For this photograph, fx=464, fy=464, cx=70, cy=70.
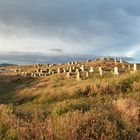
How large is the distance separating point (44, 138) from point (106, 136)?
1.60 meters

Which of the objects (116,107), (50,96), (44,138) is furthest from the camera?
(50,96)

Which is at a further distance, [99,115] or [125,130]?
[99,115]

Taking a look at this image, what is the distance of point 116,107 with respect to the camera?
1695 centimetres

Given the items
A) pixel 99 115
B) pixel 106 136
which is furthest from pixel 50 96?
pixel 106 136

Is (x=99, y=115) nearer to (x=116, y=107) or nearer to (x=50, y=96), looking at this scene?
(x=116, y=107)

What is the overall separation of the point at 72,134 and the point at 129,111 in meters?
3.98

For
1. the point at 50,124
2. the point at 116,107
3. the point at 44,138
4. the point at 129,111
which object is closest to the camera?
the point at 44,138

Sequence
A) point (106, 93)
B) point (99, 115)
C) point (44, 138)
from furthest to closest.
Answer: point (106, 93), point (99, 115), point (44, 138)

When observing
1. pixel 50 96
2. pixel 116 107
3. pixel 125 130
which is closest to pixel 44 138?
pixel 125 130

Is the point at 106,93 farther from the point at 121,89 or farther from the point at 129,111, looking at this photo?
the point at 129,111

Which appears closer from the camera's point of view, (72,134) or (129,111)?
(72,134)

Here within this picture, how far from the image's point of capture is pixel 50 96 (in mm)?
31422

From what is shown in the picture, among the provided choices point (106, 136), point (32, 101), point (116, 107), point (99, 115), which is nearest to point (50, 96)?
point (32, 101)

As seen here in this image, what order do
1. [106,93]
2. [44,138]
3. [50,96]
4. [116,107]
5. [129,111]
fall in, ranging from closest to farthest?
1. [44,138]
2. [129,111]
3. [116,107]
4. [106,93]
5. [50,96]
